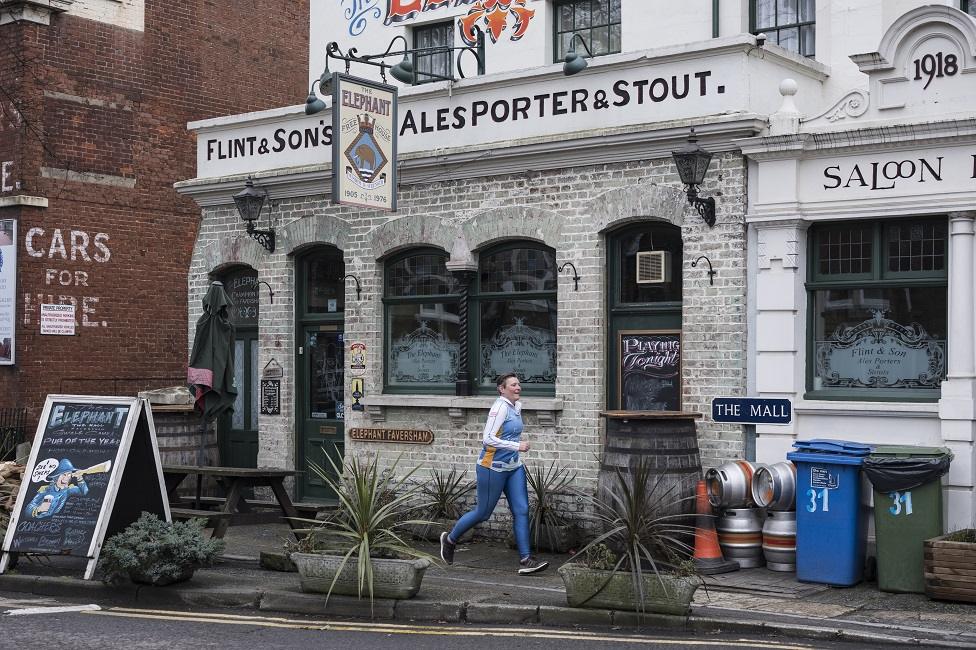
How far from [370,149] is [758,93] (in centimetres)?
405

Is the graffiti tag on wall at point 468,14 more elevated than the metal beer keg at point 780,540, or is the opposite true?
the graffiti tag on wall at point 468,14

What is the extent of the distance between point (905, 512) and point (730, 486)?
5.06ft

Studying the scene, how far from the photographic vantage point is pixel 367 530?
33.6 ft

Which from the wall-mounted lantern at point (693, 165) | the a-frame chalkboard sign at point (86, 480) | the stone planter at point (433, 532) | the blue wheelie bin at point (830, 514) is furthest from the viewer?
the stone planter at point (433, 532)

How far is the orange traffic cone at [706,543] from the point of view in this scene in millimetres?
11625

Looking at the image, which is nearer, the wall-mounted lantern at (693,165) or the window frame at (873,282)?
the window frame at (873,282)

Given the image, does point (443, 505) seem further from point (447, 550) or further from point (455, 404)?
point (447, 550)

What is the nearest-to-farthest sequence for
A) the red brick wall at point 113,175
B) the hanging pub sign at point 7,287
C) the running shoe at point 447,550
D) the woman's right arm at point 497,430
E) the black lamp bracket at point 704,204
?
the woman's right arm at point 497,430
the running shoe at point 447,550
the black lamp bracket at point 704,204
the hanging pub sign at point 7,287
the red brick wall at point 113,175

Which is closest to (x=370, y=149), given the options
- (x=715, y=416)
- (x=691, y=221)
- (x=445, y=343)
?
(x=445, y=343)

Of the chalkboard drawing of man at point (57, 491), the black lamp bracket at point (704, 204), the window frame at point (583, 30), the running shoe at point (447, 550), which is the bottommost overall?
the running shoe at point (447, 550)

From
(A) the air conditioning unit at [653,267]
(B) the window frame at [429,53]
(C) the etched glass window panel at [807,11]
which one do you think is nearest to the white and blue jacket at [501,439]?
(A) the air conditioning unit at [653,267]

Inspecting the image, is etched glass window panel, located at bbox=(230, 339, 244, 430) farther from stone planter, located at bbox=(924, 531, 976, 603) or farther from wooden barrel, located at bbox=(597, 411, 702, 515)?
stone planter, located at bbox=(924, 531, 976, 603)

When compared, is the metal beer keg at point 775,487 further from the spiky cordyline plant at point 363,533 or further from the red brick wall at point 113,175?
the red brick wall at point 113,175

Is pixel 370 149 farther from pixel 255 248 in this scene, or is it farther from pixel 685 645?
pixel 685 645
